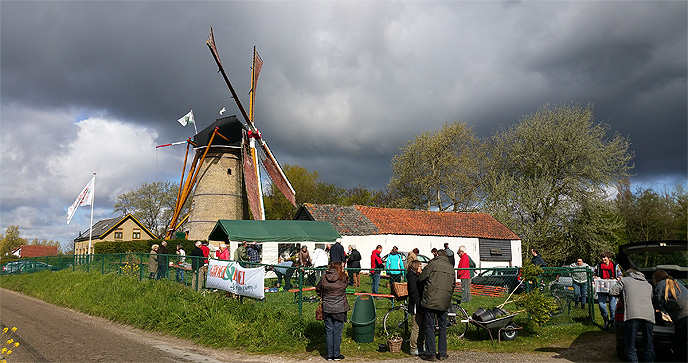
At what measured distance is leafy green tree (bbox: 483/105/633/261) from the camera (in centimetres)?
3359

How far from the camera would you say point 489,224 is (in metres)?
33.5

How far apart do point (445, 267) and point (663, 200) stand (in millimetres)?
39110

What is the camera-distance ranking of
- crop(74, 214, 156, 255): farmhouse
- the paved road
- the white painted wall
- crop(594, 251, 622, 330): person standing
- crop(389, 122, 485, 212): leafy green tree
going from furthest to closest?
crop(74, 214, 156, 255): farmhouse < crop(389, 122, 485, 212): leafy green tree < the white painted wall < crop(594, 251, 622, 330): person standing < the paved road

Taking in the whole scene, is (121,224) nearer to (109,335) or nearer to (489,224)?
(489,224)

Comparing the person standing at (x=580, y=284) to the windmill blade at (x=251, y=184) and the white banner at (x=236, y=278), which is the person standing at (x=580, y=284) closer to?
the white banner at (x=236, y=278)

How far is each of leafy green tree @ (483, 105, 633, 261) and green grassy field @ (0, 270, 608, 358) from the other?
82.5 feet

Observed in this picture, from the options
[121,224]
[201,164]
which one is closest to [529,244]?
[201,164]

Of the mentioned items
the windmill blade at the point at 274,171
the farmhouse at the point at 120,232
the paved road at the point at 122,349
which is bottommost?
the paved road at the point at 122,349

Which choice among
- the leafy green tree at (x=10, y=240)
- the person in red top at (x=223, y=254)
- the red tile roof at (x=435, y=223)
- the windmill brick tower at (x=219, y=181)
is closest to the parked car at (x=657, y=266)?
the person in red top at (x=223, y=254)

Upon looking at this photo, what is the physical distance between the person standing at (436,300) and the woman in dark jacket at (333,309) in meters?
1.41

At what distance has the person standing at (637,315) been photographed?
6.41 meters

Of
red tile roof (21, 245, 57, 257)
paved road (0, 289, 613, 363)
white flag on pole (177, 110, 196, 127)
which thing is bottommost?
red tile roof (21, 245, 57, 257)

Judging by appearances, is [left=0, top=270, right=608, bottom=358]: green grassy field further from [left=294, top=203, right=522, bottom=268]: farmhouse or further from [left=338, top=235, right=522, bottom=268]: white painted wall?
[left=294, top=203, right=522, bottom=268]: farmhouse

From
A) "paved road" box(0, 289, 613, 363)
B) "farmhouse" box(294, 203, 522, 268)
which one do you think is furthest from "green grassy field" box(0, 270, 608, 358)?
"farmhouse" box(294, 203, 522, 268)
